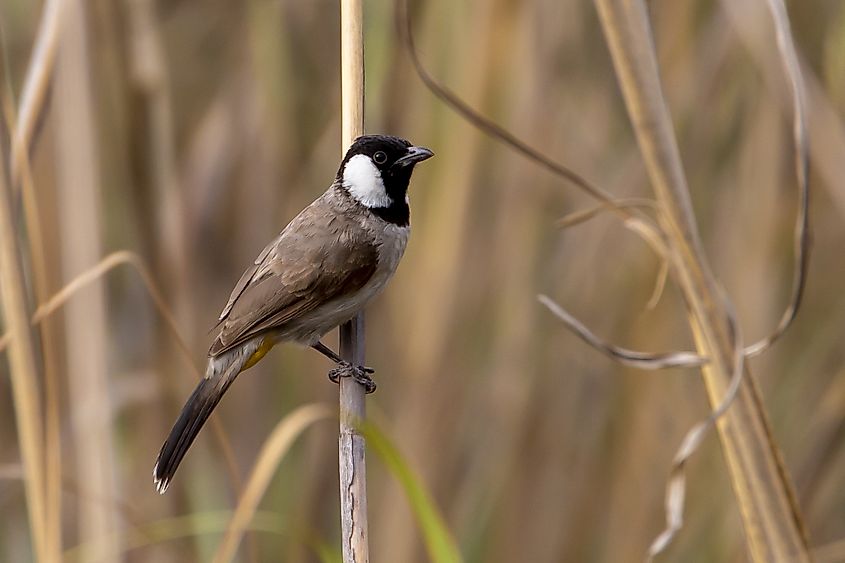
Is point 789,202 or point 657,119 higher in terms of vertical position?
point 657,119

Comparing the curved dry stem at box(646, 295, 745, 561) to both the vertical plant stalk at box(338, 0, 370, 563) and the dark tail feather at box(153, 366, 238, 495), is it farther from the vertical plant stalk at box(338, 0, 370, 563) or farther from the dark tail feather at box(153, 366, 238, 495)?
the dark tail feather at box(153, 366, 238, 495)

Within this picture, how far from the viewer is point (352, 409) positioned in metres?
1.78

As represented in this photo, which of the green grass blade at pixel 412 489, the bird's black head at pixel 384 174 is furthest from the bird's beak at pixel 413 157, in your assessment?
the green grass blade at pixel 412 489

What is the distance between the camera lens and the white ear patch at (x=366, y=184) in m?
2.36

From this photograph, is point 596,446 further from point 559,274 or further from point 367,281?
point 367,281

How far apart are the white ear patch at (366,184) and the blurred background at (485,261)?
0.31 feet

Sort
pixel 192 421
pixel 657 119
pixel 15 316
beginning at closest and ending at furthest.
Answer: pixel 657 119 → pixel 15 316 → pixel 192 421

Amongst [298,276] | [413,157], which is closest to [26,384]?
[298,276]

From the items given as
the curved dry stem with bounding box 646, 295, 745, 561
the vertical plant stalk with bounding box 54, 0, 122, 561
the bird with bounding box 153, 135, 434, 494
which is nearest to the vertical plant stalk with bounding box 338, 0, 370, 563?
the bird with bounding box 153, 135, 434, 494

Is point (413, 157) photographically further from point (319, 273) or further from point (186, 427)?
point (186, 427)

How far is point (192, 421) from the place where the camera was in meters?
2.05

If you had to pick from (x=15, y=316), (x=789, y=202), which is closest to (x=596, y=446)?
(x=789, y=202)

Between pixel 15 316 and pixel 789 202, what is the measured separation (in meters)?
1.90

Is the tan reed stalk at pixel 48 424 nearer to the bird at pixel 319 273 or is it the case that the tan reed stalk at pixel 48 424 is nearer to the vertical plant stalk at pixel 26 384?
the vertical plant stalk at pixel 26 384
